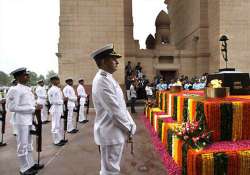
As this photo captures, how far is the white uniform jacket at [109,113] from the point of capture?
3.62 meters

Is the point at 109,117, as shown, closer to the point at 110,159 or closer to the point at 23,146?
the point at 110,159

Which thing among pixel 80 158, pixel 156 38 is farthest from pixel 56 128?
pixel 156 38

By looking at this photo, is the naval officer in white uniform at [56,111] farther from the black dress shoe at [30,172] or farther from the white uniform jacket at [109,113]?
the white uniform jacket at [109,113]

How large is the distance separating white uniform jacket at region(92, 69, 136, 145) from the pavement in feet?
8.12

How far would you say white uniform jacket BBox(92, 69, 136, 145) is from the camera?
11.9 ft

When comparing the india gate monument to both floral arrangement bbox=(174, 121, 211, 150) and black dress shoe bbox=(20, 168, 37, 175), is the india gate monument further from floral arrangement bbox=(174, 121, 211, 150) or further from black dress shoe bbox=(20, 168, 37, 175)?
floral arrangement bbox=(174, 121, 211, 150)

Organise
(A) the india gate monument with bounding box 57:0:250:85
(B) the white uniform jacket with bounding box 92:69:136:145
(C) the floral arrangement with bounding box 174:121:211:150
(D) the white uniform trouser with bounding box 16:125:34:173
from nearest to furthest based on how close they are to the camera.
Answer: (B) the white uniform jacket with bounding box 92:69:136:145, (C) the floral arrangement with bounding box 174:121:211:150, (D) the white uniform trouser with bounding box 16:125:34:173, (A) the india gate monument with bounding box 57:0:250:85

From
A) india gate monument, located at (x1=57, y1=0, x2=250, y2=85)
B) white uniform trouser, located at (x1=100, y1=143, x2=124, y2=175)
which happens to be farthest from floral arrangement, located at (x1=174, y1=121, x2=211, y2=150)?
india gate monument, located at (x1=57, y1=0, x2=250, y2=85)

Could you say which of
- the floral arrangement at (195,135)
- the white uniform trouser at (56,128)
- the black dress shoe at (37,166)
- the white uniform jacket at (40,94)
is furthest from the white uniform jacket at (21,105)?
the white uniform jacket at (40,94)

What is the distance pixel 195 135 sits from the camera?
4777 mm

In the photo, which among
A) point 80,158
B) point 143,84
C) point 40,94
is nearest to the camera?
point 80,158

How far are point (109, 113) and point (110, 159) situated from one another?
610 millimetres

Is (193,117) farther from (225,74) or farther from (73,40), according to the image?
(73,40)

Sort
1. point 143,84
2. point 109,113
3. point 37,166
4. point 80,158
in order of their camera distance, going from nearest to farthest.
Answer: point 109,113 < point 37,166 < point 80,158 < point 143,84
